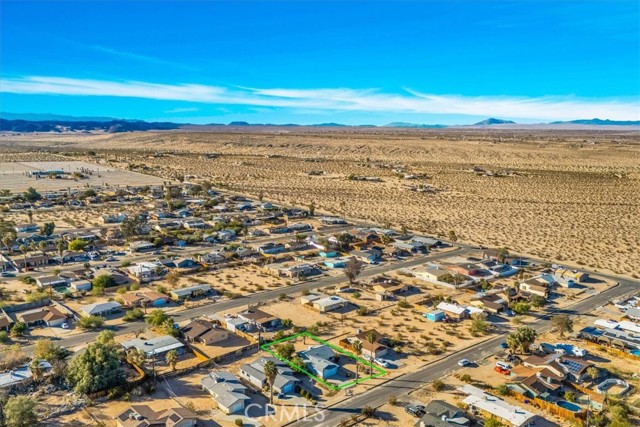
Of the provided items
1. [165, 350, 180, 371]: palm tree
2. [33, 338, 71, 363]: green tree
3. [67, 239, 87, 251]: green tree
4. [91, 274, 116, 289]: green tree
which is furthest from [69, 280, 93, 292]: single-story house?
[165, 350, 180, 371]: palm tree

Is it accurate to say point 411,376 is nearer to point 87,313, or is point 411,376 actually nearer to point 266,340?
point 266,340

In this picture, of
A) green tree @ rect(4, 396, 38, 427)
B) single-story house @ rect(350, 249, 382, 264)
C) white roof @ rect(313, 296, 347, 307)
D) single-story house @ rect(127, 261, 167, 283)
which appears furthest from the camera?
single-story house @ rect(350, 249, 382, 264)

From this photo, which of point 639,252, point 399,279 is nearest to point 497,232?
point 639,252

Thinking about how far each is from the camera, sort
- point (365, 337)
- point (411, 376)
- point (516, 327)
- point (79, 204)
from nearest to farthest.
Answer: point (411, 376) → point (365, 337) → point (516, 327) → point (79, 204)

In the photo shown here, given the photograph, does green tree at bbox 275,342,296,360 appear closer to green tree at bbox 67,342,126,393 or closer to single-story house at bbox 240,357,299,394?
single-story house at bbox 240,357,299,394

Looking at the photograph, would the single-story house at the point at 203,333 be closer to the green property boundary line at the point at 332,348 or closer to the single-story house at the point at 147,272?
the green property boundary line at the point at 332,348

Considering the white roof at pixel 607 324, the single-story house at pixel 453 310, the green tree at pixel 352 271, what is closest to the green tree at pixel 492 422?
the single-story house at pixel 453 310
